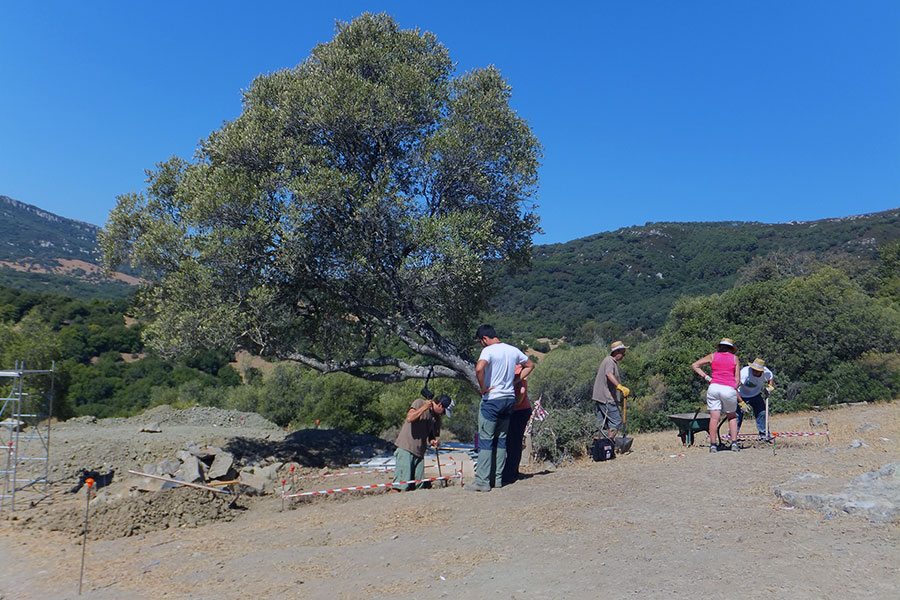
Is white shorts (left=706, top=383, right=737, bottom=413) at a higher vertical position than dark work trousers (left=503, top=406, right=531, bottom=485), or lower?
higher

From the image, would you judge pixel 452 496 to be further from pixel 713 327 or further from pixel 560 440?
pixel 713 327

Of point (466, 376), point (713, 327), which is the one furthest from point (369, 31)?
point (713, 327)

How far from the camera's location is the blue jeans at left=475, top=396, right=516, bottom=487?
780cm

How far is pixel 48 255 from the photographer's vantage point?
5325 inches

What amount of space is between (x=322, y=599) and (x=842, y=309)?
2645 cm

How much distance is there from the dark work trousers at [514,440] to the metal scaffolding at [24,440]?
761 cm

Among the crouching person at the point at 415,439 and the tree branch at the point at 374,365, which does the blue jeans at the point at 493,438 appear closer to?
the crouching person at the point at 415,439

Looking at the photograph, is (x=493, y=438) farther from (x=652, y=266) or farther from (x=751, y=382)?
(x=652, y=266)

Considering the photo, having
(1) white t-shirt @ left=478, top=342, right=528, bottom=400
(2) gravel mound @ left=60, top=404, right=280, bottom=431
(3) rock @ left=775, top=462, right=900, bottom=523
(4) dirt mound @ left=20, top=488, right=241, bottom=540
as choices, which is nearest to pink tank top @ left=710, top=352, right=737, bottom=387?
(3) rock @ left=775, top=462, right=900, bottom=523

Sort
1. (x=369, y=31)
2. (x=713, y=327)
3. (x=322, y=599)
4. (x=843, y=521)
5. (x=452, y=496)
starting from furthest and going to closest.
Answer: (x=713, y=327) → (x=369, y=31) → (x=452, y=496) → (x=843, y=521) → (x=322, y=599)

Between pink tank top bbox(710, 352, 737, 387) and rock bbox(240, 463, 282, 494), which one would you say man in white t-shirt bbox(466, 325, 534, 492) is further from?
rock bbox(240, 463, 282, 494)

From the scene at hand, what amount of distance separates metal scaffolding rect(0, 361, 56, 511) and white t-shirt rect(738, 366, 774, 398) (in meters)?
11.3

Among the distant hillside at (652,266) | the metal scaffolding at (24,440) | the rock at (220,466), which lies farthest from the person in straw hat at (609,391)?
the distant hillside at (652,266)

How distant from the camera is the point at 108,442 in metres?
15.4
